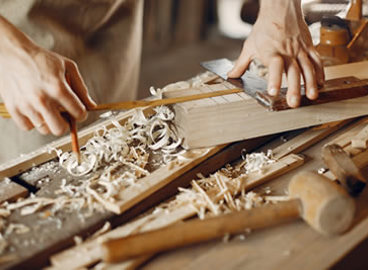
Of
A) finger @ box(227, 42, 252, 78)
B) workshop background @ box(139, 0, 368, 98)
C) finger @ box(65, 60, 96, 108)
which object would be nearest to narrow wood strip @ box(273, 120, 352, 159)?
finger @ box(227, 42, 252, 78)

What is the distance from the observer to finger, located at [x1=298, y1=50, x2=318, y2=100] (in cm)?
131

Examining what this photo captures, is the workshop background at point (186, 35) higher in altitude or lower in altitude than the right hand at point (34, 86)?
lower

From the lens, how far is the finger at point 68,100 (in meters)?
1.07

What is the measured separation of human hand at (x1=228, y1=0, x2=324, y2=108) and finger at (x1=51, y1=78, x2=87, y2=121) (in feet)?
1.87

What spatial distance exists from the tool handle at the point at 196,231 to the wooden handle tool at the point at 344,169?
0.19m

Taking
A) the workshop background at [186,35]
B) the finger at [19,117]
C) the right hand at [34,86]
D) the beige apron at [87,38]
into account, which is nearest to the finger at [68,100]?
the right hand at [34,86]

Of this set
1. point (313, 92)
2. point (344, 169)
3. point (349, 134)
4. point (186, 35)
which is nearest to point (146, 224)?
point (344, 169)

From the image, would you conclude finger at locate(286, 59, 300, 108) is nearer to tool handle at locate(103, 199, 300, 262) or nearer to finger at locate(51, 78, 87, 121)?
tool handle at locate(103, 199, 300, 262)

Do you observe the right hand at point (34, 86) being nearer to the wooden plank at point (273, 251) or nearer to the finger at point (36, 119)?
the finger at point (36, 119)

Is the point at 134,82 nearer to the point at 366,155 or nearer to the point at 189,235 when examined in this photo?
the point at 366,155

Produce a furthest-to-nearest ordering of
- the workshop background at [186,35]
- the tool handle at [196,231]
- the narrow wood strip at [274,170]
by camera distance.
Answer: the workshop background at [186,35], the narrow wood strip at [274,170], the tool handle at [196,231]

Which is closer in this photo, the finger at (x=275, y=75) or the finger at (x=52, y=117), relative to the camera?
the finger at (x=52, y=117)

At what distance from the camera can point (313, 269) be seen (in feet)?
2.88

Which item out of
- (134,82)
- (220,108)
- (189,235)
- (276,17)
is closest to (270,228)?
(189,235)
